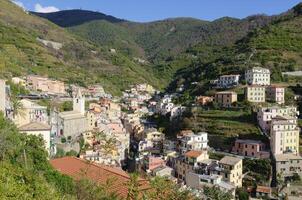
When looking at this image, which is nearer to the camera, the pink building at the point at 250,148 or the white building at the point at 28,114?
the white building at the point at 28,114

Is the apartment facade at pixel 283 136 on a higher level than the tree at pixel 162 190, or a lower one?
lower

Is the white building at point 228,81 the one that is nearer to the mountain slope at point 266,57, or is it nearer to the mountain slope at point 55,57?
the mountain slope at point 266,57

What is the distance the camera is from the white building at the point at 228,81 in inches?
2169

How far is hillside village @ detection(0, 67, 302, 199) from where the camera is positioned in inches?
1292

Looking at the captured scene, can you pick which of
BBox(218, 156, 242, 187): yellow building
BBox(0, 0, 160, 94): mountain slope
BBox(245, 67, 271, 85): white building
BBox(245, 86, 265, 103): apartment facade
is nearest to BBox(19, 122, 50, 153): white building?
BBox(218, 156, 242, 187): yellow building

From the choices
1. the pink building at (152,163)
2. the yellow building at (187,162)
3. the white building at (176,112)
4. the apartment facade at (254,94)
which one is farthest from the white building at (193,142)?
the apartment facade at (254,94)

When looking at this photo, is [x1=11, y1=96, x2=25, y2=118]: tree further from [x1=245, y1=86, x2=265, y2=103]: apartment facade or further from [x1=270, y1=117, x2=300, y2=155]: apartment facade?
[x1=245, y1=86, x2=265, y2=103]: apartment facade

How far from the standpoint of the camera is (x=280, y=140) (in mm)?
37375

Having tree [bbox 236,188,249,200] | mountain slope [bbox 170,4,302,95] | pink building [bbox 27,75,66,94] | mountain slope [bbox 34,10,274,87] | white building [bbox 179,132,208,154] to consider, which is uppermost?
mountain slope [bbox 34,10,274,87]

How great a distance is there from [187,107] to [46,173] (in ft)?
104

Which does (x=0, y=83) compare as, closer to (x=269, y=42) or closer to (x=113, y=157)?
(x=113, y=157)

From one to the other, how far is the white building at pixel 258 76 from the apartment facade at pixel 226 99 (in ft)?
20.7

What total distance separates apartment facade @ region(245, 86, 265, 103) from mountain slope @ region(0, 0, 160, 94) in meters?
27.9

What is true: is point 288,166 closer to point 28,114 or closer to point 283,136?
point 283,136
